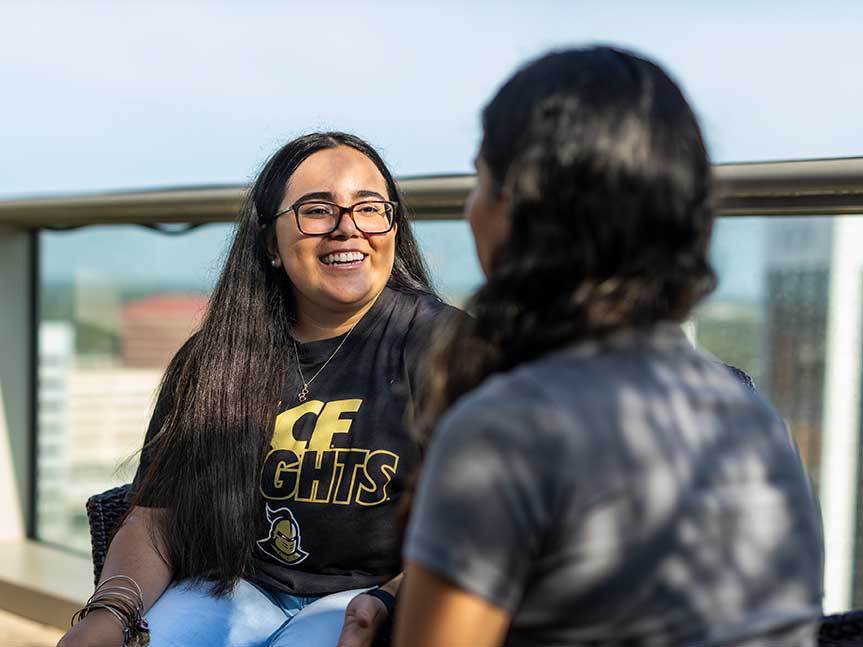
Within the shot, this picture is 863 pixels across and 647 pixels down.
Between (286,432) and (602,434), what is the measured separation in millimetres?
1335

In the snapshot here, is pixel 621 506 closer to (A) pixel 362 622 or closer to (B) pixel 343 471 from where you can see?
(A) pixel 362 622

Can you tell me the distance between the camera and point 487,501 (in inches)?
42.9

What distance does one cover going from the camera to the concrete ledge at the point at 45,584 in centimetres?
417

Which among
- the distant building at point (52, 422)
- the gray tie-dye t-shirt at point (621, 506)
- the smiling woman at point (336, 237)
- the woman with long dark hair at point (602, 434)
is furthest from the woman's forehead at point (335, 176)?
the distant building at point (52, 422)

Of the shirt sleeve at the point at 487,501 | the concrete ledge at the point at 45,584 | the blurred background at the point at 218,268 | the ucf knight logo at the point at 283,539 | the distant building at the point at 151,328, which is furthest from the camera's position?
the distant building at the point at 151,328

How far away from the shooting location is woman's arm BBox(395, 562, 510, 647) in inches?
44.1

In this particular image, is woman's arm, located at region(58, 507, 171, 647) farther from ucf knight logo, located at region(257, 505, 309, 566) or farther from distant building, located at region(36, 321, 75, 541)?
distant building, located at region(36, 321, 75, 541)

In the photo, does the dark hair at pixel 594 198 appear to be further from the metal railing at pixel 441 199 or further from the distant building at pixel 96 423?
the distant building at pixel 96 423

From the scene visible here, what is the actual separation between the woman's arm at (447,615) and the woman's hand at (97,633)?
3.93ft

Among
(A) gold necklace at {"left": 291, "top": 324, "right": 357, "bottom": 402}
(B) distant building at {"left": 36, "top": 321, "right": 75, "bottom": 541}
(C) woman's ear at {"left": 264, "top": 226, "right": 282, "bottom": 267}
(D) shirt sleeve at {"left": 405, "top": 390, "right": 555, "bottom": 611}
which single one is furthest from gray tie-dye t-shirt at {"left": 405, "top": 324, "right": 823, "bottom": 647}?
(B) distant building at {"left": 36, "top": 321, "right": 75, "bottom": 541}

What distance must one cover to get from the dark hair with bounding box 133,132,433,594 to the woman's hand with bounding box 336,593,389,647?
0.41m

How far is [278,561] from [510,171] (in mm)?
1349

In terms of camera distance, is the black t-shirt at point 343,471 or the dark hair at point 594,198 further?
→ the black t-shirt at point 343,471

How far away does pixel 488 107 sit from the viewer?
128 centimetres
